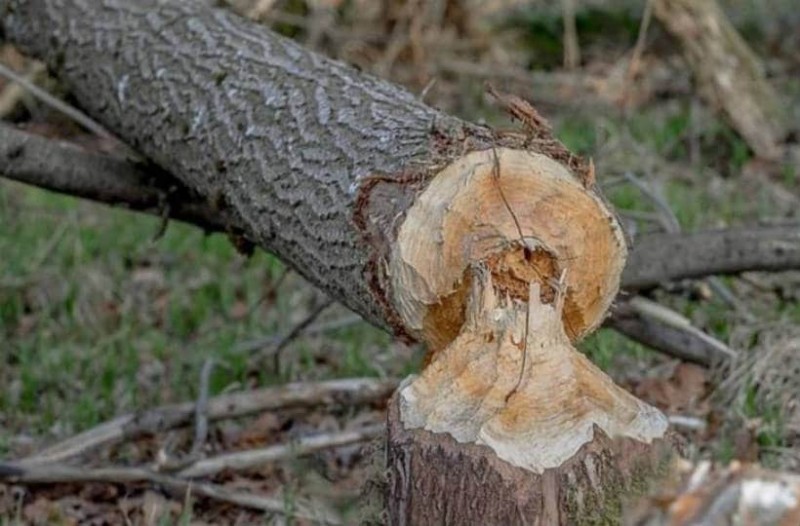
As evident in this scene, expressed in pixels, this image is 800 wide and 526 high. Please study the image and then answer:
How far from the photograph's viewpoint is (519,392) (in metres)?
2.73

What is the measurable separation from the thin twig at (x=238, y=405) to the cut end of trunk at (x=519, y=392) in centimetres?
155

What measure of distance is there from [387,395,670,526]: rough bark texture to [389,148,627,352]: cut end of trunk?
32 centimetres

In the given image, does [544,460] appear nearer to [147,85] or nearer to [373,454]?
[373,454]

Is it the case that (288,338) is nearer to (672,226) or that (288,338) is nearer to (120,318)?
(120,318)

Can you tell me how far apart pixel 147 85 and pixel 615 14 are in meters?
5.80

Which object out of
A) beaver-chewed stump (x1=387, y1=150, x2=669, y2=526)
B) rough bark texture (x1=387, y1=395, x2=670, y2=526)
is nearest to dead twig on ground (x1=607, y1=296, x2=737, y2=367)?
beaver-chewed stump (x1=387, y1=150, x2=669, y2=526)

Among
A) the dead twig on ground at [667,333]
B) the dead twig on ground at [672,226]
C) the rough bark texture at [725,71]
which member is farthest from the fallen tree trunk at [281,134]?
the rough bark texture at [725,71]

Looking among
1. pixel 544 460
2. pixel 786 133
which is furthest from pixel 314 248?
pixel 786 133

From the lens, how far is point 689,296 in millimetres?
5000

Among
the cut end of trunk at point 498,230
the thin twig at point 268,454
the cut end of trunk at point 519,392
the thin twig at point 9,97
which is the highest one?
the cut end of trunk at point 498,230

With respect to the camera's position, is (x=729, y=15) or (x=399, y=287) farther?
(x=729, y=15)

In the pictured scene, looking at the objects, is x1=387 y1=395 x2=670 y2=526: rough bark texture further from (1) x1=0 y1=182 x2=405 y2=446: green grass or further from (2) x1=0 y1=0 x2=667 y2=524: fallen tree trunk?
(1) x1=0 y1=182 x2=405 y2=446: green grass

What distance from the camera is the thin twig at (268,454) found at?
13.4 feet

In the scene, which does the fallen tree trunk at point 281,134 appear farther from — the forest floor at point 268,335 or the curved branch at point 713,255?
the curved branch at point 713,255
